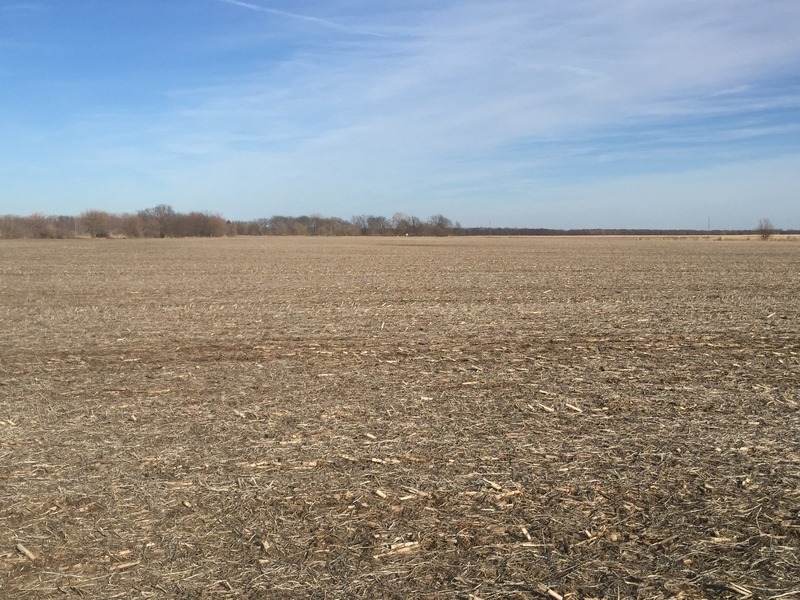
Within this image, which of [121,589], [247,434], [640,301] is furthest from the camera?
[640,301]

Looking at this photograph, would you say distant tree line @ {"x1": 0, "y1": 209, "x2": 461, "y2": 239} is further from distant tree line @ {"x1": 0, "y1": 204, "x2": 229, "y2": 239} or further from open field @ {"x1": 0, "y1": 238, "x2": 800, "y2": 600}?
open field @ {"x1": 0, "y1": 238, "x2": 800, "y2": 600}

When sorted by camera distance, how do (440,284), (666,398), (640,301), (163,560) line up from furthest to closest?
1. (440,284)
2. (640,301)
3. (666,398)
4. (163,560)

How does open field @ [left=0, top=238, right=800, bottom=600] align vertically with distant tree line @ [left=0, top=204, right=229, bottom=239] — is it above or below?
below

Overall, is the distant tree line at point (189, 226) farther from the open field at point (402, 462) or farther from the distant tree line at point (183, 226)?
the open field at point (402, 462)

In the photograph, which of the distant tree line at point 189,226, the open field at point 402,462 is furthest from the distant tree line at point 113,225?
the open field at point 402,462

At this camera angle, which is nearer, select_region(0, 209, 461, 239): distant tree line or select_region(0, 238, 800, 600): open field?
select_region(0, 238, 800, 600): open field

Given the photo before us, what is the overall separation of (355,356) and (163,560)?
20.3 feet

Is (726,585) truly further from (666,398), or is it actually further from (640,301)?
(640,301)

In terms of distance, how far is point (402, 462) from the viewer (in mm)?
5551

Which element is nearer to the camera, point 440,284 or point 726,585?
point 726,585

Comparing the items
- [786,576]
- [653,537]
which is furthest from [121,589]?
[786,576]

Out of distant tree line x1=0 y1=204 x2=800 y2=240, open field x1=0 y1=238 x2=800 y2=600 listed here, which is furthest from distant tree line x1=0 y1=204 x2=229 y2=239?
open field x1=0 y1=238 x2=800 y2=600

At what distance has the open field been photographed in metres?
3.87

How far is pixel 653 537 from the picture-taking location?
13.9 feet
